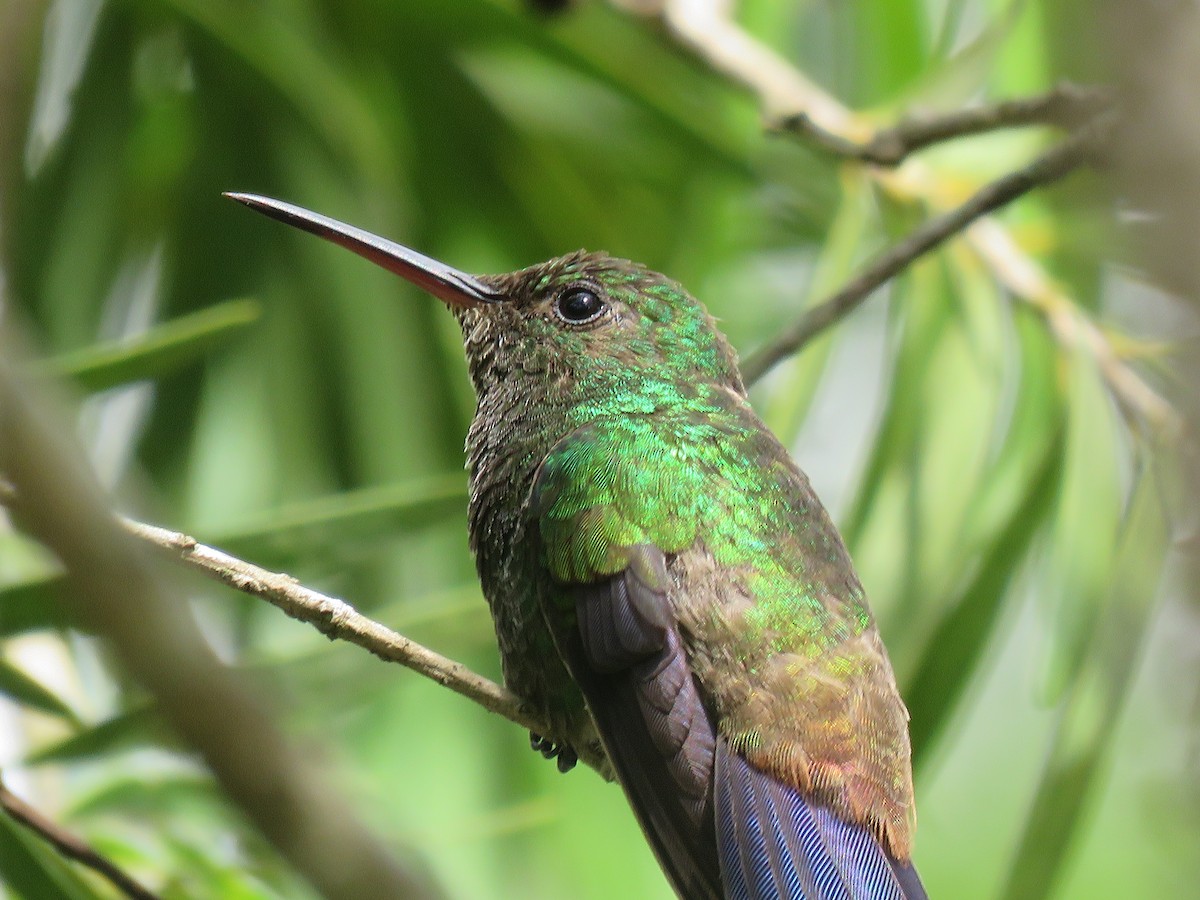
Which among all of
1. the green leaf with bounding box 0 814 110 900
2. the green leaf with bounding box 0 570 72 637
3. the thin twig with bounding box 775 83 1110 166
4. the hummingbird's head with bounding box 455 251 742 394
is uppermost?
the thin twig with bounding box 775 83 1110 166

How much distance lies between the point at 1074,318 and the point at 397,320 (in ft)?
4.35

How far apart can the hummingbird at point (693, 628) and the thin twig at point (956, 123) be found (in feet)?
1.53

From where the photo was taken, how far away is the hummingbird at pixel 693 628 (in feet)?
5.77

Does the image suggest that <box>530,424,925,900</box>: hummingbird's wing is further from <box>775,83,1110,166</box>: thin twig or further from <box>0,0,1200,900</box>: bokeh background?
<box>775,83,1110,166</box>: thin twig

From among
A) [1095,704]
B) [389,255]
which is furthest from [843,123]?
[1095,704]

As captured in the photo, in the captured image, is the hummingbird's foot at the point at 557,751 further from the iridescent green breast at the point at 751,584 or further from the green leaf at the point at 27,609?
the green leaf at the point at 27,609

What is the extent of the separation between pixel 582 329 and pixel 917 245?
619 millimetres

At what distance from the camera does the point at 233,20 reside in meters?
2.50

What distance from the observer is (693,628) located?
1.87 m

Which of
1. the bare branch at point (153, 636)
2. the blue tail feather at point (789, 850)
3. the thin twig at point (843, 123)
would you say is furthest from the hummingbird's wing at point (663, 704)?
the bare branch at point (153, 636)

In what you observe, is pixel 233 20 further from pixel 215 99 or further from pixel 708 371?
pixel 708 371

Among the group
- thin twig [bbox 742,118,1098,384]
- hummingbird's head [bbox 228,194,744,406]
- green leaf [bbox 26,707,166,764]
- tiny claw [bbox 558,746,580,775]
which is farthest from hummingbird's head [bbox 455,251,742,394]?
green leaf [bbox 26,707,166,764]

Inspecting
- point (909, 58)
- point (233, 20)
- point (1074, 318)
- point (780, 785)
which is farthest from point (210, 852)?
point (909, 58)

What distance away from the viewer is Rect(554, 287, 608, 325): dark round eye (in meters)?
2.41
